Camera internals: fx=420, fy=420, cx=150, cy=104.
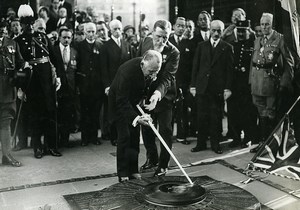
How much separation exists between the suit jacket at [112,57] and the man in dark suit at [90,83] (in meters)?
0.10

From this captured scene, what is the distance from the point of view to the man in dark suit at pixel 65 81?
209 inches

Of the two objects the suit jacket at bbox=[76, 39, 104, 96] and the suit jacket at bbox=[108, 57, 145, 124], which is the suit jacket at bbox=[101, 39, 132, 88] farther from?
the suit jacket at bbox=[108, 57, 145, 124]

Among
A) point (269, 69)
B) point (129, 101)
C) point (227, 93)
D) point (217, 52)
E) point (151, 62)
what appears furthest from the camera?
point (227, 93)

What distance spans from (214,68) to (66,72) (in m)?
1.89

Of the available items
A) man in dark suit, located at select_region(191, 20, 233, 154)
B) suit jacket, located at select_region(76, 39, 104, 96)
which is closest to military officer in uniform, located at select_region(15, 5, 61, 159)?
suit jacket, located at select_region(76, 39, 104, 96)

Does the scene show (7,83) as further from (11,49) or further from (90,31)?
(90,31)

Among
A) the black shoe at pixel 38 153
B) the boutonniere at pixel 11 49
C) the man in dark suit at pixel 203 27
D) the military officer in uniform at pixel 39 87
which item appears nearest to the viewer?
the boutonniere at pixel 11 49

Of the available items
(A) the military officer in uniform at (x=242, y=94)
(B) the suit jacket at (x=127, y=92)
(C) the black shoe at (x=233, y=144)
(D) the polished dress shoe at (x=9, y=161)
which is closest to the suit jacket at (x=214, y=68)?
(A) the military officer in uniform at (x=242, y=94)

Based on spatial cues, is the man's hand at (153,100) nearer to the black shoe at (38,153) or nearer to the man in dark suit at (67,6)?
the black shoe at (38,153)

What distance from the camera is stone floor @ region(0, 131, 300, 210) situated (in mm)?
3670

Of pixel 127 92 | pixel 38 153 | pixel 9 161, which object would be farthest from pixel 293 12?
pixel 9 161

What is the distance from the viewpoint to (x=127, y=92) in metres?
3.88

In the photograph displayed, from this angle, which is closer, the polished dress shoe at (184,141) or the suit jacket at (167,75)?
the suit jacket at (167,75)

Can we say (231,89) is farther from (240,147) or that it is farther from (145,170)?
(145,170)
